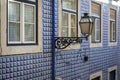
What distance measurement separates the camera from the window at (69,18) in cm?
795

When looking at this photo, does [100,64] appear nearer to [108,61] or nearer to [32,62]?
[108,61]

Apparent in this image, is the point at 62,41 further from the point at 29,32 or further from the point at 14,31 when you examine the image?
the point at 14,31

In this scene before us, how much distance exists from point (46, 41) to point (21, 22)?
970 mm

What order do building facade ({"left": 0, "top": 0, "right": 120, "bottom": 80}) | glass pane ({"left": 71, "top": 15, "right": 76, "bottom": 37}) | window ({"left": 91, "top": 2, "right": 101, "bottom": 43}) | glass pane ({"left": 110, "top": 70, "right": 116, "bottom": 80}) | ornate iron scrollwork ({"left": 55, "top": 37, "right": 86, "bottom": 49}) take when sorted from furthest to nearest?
glass pane ({"left": 110, "top": 70, "right": 116, "bottom": 80}) < window ({"left": 91, "top": 2, "right": 101, "bottom": 43}) < glass pane ({"left": 71, "top": 15, "right": 76, "bottom": 37}) < ornate iron scrollwork ({"left": 55, "top": 37, "right": 86, "bottom": 49}) < building facade ({"left": 0, "top": 0, "right": 120, "bottom": 80})

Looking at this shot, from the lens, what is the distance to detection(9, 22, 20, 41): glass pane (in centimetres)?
602

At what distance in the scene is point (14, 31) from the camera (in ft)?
20.1

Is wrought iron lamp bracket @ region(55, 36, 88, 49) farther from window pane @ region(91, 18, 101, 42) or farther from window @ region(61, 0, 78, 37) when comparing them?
window pane @ region(91, 18, 101, 42)

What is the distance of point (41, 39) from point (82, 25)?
1055 millimetres

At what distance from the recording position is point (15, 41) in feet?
20.0

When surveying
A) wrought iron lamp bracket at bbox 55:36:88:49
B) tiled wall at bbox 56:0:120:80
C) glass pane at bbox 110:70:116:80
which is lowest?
glass pane at bbox 110:70:116:80

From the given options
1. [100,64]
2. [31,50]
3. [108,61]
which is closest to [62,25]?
[31,50]

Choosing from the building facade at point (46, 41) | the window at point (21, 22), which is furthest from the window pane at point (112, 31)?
the window at point (21, 22)

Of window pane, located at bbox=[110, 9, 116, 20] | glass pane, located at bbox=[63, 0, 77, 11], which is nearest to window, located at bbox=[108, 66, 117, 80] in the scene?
window pane, located at bbox=[110, 9, 116, 20]

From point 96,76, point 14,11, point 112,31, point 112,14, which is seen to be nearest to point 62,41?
point 14,11
